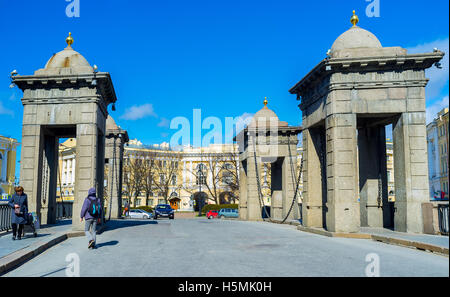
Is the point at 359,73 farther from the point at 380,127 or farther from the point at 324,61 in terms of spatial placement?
the point at 380,127

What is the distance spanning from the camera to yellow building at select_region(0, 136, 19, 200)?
235 ft

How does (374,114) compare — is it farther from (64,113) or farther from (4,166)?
(4,166)

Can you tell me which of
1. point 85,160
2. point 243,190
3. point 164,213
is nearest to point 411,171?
point 85,160

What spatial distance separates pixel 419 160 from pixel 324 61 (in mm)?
4725

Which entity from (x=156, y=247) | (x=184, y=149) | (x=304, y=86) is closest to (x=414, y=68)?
(x=304, y=86)

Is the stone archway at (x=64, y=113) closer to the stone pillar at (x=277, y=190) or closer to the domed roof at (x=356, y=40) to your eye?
the domed roof at (x=356, y=40)

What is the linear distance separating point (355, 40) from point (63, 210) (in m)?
19.7

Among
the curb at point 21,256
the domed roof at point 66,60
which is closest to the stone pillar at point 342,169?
the curb at point 21,256

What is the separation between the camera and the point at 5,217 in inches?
584

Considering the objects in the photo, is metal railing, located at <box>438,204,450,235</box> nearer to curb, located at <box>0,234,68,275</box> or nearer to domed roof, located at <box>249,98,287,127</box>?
curb, located at <box>0,234,68,275</box>

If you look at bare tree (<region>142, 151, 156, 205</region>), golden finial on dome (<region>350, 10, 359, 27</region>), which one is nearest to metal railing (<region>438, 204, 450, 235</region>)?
golden finial on dome (<region>350, 10, 359, 27</region>)

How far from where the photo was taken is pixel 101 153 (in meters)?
19.0
